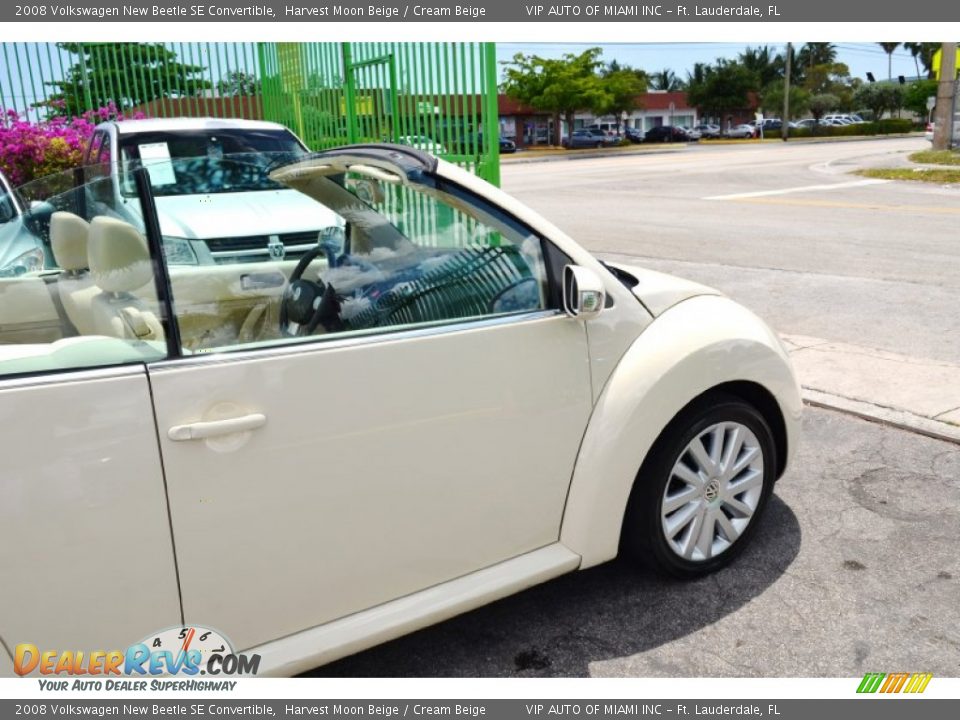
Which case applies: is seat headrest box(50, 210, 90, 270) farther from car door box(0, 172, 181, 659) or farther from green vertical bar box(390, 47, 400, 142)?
green vertical bar box(390, 47, 400, 142)

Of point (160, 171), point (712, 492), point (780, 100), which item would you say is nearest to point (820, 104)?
point (780, 100)

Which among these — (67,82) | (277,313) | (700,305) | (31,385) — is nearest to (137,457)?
(31,385)

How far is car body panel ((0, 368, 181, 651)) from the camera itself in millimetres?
1972

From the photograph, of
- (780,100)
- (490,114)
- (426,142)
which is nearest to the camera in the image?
(490,114)

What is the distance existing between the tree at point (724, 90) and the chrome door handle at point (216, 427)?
78.0 meters

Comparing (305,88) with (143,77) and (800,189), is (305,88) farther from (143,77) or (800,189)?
(800,189)

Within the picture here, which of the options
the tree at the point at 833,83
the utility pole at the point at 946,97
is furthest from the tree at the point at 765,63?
the utility pole at the point at 946,97

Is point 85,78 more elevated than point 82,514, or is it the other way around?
point 85,78

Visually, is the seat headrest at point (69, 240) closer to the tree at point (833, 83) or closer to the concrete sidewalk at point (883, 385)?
the concrete sidewalk at point (883, 385)

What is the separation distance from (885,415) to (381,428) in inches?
137

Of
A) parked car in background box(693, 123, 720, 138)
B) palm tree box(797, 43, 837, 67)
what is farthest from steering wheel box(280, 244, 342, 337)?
palm tree box(797, 43, 837, 67)

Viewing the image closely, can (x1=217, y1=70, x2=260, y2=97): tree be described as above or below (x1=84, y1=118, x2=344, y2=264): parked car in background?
above

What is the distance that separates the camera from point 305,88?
1148 cm

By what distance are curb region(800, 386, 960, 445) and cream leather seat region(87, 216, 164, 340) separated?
3169mm
